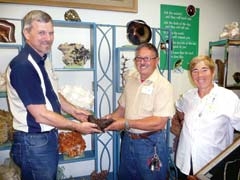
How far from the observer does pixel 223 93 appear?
174 centimetres

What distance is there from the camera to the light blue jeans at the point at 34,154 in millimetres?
1555

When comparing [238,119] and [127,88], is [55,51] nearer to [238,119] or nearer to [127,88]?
[127,88]

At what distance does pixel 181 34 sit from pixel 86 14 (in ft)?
3.62

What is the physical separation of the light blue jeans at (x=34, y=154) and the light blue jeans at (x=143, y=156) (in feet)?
1.94

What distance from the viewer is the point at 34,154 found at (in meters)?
1.56

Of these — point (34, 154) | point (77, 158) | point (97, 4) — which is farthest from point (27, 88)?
point (97, 4)

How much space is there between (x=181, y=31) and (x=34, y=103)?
204 centimetres

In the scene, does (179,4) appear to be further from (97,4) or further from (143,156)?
(143,156)

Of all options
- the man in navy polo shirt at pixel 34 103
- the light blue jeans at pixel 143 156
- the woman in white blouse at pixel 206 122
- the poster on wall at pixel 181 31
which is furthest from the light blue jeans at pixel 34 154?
the poster on wall at pixel 181 31

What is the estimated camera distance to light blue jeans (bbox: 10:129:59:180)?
1.55 metres

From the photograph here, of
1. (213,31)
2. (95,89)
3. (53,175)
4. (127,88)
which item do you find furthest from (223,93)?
(213,31)

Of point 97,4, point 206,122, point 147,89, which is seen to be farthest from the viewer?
point 97,4

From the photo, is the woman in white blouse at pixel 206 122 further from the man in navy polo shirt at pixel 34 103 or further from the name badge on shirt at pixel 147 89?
the man in navy polo shirt at pixel 34 103

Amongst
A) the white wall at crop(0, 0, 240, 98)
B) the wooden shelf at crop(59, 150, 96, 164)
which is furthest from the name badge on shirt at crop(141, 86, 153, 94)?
the white wall at crop(0, 0, 240, 98)
